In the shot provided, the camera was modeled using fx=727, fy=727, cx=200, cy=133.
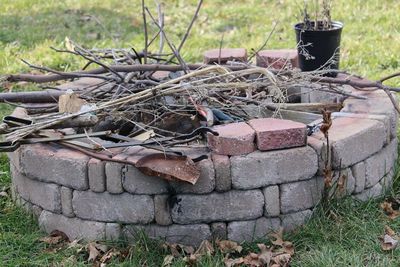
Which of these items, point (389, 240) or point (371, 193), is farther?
point (371, 193)

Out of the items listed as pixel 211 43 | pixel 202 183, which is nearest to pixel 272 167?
pixel 202 183

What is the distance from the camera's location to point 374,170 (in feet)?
14.0

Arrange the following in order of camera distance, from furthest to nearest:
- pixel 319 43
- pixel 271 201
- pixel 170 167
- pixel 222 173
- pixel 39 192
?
pixel 319 43 → pixel 39 192 → pixel 271 201 → pixel 222 173 → pixel 170 167

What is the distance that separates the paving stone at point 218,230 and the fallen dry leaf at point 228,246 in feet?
0.12

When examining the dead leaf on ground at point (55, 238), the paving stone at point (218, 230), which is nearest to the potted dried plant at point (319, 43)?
the paving stone at point (218, 230)

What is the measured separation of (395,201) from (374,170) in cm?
25

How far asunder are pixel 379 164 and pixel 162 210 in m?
1.38

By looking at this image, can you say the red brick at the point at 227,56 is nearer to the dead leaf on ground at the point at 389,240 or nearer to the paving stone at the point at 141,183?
the paving stone at the point at 141,183

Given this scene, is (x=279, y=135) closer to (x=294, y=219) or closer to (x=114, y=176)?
(x=294, y=219)

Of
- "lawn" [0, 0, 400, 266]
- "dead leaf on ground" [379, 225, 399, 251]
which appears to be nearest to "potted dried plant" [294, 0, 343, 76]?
"lawn" [0, 0, 400, 266]

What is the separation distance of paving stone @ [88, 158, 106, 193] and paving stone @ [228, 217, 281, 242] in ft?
2.32

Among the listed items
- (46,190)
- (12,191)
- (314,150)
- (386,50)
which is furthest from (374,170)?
(386,50)

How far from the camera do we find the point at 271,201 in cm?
387

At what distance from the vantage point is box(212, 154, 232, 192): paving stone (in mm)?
3750
